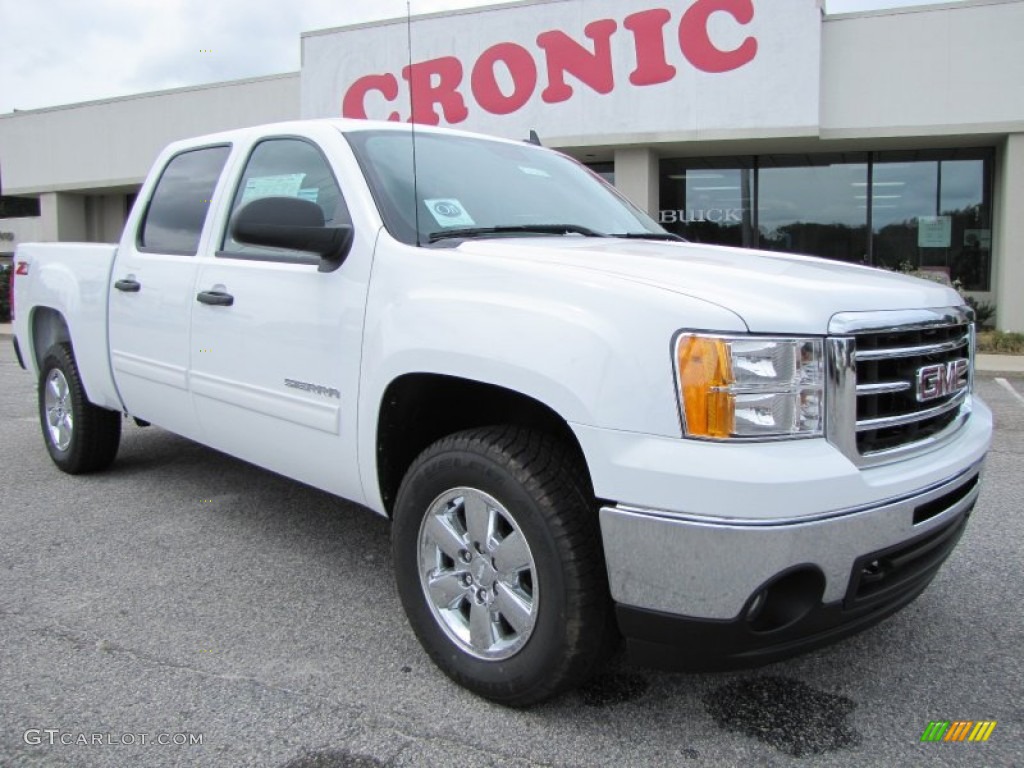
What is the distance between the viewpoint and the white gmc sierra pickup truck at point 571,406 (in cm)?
210

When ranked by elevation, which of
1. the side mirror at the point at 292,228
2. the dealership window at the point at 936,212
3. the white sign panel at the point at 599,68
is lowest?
the side mirror at the point at 292,228

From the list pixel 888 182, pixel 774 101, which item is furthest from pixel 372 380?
pixel 888 182

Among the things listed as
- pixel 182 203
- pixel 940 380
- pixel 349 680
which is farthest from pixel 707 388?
pixel 182 203

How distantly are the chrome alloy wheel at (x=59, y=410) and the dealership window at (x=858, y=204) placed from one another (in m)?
12.3

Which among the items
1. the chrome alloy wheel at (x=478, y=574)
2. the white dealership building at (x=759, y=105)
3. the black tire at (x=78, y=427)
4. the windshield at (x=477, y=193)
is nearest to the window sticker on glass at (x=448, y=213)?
the windshield at (x=477, y=193)

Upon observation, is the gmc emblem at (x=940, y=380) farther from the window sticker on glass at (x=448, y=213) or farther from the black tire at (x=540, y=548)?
the window sticker on glass at (x=448, y=213)

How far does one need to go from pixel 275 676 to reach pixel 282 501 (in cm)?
206

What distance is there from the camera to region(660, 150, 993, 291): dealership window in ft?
48.7

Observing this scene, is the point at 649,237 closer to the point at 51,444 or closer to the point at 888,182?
the point at 51,444

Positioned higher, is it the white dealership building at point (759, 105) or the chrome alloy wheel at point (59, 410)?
the white dealership building at point (759, 105)

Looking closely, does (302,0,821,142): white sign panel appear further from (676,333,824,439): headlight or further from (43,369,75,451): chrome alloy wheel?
(676,333,824,439): headlight

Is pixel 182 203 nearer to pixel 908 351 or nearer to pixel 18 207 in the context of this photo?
pixel 908 351

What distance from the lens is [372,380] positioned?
2855 mm

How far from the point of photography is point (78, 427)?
5.09 meters
